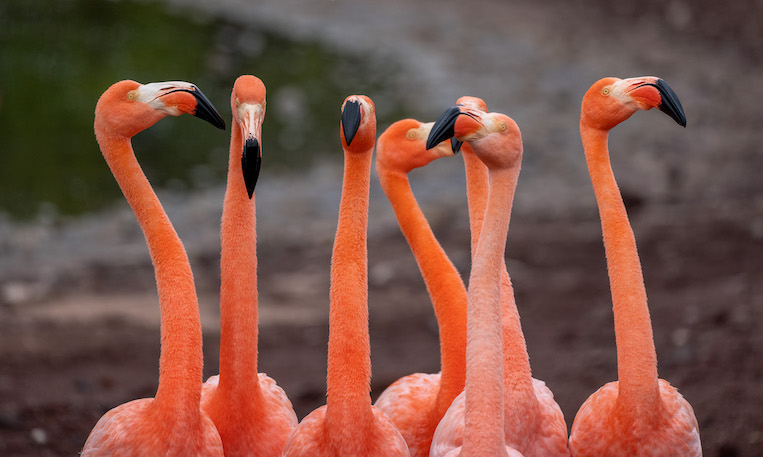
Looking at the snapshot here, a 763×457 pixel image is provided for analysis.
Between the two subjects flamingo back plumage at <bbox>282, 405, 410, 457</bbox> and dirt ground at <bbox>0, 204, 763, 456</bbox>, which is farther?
dirt ground at <bbox>0, 204, 763, 456</bbox>

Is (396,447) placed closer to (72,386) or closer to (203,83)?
(72,386)

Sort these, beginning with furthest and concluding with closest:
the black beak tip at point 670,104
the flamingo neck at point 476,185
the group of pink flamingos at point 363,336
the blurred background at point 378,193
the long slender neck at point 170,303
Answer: the blurred background at point 378,193 < the flamingo neck at point 476,185 < the black beak tip at point 670,104 < the long slender neck at point 170,303 < the group of pink flamingos at point 363,336

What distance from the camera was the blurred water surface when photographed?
35.6ft

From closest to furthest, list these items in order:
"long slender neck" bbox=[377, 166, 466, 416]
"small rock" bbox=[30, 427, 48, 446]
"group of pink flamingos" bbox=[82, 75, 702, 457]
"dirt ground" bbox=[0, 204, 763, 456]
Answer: "group of pink flamingos" bbox=[82, 75, 702, 457] < "long slender neck" bbox=[377, 166, 466, 416] < "small rock" bbox=[30, 427, 48, 446] < "dirt ground" bbox=[0, 204, 763, 456]

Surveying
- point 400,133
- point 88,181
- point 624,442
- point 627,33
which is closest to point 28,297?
point 88,181

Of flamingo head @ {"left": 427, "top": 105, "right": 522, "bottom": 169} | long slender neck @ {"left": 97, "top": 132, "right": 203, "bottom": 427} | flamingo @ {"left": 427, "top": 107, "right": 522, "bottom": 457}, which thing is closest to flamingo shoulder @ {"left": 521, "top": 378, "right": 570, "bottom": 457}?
flamingo @ {"left": 427, "top": 107, "right": 522, "bottom": 457}

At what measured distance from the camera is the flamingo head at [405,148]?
4.57 metres

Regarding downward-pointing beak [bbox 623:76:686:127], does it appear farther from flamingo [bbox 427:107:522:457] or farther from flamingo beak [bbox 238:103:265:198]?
flamingo beak [bbox 238:103:265:198]

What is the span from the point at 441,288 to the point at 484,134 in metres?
1.31

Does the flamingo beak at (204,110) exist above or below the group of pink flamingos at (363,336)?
above

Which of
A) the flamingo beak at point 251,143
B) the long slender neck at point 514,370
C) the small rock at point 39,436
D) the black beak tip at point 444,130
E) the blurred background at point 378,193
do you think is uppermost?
the blurred background at point 378,193

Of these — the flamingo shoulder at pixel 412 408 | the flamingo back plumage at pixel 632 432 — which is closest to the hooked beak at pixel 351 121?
the flamingo shoulder at pixel 412 408

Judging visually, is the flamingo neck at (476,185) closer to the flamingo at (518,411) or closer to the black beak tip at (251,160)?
the flamingo at (518,411)

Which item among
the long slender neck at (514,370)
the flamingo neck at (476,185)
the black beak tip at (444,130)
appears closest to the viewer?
the black beak tip at (444,130)
